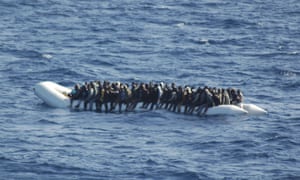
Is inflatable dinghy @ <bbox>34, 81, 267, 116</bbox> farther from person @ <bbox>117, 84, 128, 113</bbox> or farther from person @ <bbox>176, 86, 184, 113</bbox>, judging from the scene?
person @ <bbox>117, 84, 128, 113</bbox>

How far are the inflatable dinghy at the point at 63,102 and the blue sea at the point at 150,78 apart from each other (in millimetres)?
586

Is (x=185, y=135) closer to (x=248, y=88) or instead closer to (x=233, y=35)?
(x=248, y=88)

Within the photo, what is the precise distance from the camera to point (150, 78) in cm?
7719

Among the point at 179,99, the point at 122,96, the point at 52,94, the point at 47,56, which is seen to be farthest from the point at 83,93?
the point at 47,56

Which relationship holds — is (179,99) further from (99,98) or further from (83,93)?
(83,93)

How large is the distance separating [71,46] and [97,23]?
44.1 ft

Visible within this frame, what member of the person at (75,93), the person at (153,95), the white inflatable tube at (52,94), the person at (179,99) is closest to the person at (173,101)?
the person at (179,99)

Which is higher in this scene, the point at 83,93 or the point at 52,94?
the point at 83,93

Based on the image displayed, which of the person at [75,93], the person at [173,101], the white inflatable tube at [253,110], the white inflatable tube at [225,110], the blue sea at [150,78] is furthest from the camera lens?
the person at [75,93]

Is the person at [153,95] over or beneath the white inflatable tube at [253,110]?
over

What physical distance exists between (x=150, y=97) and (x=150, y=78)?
434 inches

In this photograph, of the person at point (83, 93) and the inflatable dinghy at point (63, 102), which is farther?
the person at point (83, 93)

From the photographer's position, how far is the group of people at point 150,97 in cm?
6588

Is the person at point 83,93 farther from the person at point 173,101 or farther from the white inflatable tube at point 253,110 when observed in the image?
the white inflatable tube at point 253,110
